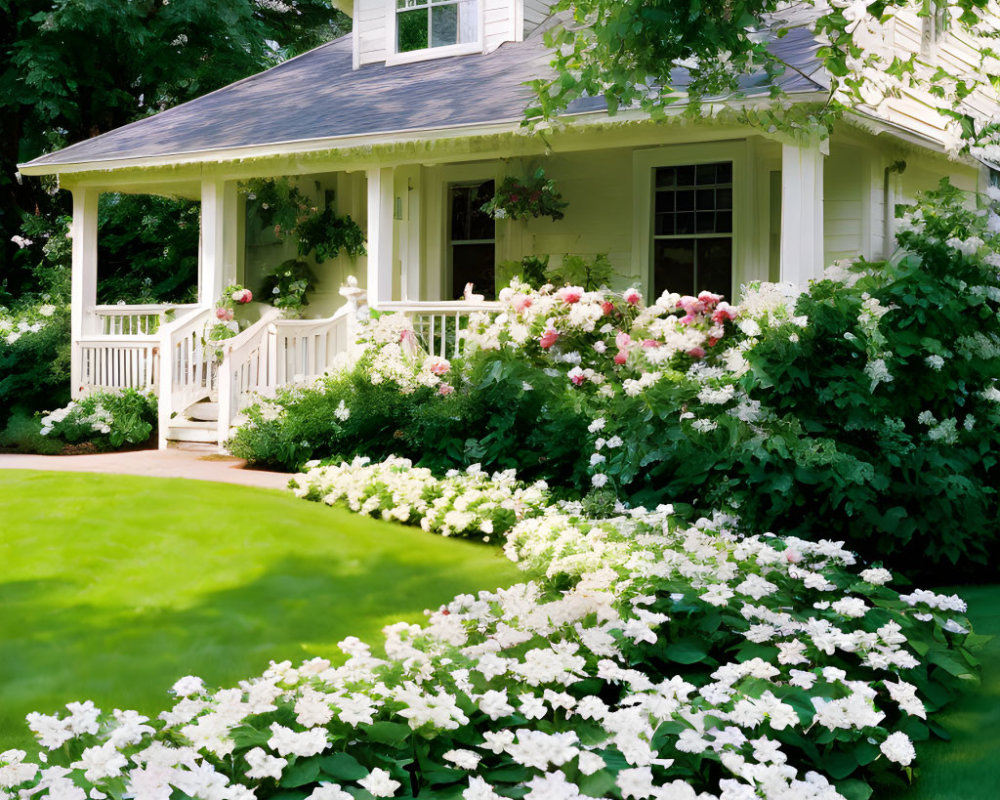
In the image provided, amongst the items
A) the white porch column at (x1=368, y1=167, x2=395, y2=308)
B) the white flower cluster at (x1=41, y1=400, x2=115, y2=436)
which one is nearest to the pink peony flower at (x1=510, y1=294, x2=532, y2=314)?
the white porch column at (x1=368, y1=167, x2=395, y2=308)

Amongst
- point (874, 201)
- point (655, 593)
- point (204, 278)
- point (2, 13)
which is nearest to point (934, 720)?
point (655, 593)

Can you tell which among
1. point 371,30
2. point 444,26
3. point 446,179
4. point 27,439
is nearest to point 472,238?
point 446,179

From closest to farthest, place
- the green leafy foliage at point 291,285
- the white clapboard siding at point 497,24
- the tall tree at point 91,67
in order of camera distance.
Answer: the white clapboard siding at point 497,24
the green leafy foliage at point 291,285
the tall tree at point 91,67

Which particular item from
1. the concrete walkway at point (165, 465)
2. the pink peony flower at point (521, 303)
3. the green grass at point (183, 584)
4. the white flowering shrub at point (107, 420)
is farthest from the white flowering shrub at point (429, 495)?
the white flowering shrub at point (107, 420)

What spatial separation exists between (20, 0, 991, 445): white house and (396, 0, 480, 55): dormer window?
24 millimetres

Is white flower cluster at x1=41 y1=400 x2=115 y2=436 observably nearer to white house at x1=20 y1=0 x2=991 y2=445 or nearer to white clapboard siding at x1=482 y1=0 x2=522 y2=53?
white house at x1=20 y1=0 x2=991 y2=445

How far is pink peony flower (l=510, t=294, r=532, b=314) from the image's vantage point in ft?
29.4

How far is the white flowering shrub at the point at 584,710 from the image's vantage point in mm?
3020

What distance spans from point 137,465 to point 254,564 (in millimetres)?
4495

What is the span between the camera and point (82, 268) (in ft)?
44.6

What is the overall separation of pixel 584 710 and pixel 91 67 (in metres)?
17.8

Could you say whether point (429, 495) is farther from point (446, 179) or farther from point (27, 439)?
point (27, 439)

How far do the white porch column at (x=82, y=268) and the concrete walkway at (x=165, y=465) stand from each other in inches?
83.5

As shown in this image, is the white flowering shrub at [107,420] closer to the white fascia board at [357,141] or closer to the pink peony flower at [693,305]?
the white fascia board at [357,141]
